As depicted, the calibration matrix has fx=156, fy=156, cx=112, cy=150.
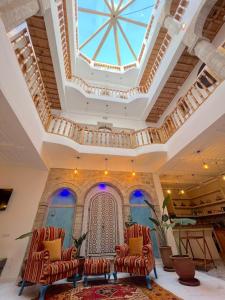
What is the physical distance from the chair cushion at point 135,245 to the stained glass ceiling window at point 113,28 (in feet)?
29.6

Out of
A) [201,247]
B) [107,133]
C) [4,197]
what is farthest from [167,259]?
[4,197]

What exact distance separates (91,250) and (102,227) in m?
0.70

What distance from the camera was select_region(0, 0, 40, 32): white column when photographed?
8.85ft

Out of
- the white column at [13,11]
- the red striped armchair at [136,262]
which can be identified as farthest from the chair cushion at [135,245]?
the white column at [13,11]

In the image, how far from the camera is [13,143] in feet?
12.7

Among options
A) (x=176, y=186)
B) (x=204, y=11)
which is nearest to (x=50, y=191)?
(x=176, y=186)

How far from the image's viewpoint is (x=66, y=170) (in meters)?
5.67

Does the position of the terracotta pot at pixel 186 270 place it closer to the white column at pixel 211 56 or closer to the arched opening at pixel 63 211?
the arched opening at pixel 63 211

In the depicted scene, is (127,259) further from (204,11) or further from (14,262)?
(204,11)

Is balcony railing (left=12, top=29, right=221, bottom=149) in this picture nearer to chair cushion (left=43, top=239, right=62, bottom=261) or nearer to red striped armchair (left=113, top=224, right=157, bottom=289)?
chair cushion (left=43, top=239, right=62, bottom=261)

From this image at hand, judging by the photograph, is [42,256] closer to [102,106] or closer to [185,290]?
[185,290]

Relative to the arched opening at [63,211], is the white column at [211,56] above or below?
above

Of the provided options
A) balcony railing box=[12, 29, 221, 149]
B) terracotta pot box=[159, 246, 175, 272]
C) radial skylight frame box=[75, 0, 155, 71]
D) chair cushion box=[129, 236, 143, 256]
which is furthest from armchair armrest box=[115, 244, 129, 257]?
radial skylight frame box=[75, 0, 155, 71]

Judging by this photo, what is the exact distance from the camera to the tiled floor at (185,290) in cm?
237
